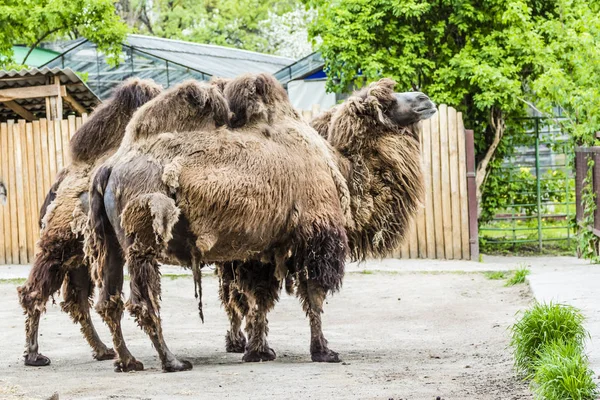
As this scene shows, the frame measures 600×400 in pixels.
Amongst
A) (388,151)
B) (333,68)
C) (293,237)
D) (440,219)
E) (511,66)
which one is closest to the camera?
(293,237)

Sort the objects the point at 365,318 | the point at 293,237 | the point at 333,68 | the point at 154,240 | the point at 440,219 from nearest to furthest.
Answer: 1. the point at 154,240
2. the point at 293,237
3. the point at 365,318
4. the point at 440,219
5. the point at 333,68

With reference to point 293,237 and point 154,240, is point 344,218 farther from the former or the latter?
point 154,240

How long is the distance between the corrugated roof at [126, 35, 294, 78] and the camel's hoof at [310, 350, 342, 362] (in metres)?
21.8

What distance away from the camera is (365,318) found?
10000mm

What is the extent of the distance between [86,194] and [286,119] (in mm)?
1696

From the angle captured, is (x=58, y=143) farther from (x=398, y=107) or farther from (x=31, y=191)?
(x=398, y=107)

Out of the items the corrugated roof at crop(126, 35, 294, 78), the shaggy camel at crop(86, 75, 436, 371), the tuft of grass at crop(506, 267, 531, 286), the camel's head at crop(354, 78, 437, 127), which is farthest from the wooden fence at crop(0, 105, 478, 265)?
the corrugated roof at crop(126, 35, 294, 78)

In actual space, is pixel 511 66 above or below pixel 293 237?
above

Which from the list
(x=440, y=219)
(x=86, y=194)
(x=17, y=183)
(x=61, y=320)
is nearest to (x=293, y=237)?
(x=86, y=194)

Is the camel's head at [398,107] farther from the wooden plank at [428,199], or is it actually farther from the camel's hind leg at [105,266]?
the wooden plank at [428,199]

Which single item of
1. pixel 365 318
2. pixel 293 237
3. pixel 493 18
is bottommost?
pixel 365 318

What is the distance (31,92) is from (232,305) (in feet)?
29.2

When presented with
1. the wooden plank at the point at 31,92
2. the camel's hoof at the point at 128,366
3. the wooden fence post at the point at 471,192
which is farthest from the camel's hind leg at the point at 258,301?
the wooden plank at the point at 31,92

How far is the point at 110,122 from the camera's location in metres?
8.09
